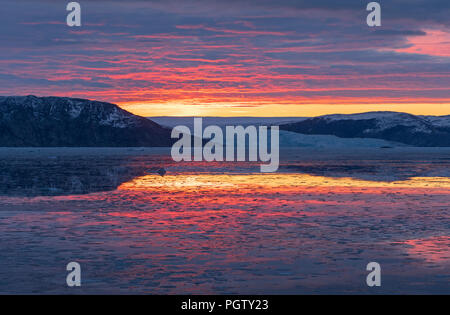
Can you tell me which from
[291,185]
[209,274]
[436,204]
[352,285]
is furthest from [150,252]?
[291,185]

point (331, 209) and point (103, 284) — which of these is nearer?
point (103, 284)

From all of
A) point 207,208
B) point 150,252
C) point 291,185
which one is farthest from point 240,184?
point 150,252

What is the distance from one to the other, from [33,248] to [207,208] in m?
9.58

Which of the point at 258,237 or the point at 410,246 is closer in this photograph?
the point at 410,246

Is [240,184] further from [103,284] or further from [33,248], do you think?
[103,284]

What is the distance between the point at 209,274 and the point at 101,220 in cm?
861

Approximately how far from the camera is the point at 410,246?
1505 centimetres
